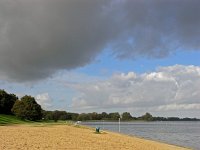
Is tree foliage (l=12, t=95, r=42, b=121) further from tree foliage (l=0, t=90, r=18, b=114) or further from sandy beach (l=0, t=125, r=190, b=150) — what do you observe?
sandy beach (l=0, t=125, r=190, b=150)

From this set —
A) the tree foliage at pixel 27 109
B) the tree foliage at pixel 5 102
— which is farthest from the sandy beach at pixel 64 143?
the tree foliage at pixel 5 102

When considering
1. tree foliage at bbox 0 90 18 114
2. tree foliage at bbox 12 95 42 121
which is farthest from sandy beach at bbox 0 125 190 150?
tree foliage at bbox 0 90 18 114

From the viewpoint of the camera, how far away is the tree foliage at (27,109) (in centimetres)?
13825

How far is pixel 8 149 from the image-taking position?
23875 mm

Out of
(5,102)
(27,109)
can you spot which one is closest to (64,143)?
(27,109)

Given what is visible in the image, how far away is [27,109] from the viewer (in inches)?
5497

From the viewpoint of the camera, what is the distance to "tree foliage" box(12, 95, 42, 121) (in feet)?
454

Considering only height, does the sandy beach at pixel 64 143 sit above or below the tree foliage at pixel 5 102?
below

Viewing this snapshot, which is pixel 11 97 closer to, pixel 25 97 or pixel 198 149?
pixel 25 97

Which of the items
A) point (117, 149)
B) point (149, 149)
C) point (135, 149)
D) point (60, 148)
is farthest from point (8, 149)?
point (149, 149)

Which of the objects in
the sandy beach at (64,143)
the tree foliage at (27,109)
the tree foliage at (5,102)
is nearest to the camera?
the sandy beach at (64,143)

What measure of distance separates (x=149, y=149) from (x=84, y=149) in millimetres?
8376

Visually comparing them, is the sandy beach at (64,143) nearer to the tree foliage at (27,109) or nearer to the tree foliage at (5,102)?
the tree foliage at (27,109)

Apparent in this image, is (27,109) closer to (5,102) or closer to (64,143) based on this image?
(5,102)
